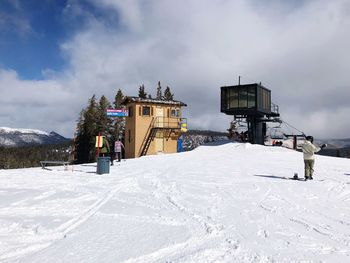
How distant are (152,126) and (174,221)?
99.5 ft

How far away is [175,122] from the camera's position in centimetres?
3928

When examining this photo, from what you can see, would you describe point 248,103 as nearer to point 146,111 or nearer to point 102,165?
point 146,111

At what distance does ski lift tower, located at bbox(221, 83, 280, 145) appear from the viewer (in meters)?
36.5

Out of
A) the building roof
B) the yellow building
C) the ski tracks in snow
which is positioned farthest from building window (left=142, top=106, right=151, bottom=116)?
the ski tracks in snow

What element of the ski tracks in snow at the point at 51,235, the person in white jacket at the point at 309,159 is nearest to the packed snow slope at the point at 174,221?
the ski tracks in snow at the point at 51,235

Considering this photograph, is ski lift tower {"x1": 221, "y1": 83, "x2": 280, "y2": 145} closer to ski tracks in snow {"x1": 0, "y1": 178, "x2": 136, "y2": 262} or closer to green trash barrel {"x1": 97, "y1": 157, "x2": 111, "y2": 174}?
green trash barrel {"x1": 97, "y1": 157, "x2": 111, "y2": 174}

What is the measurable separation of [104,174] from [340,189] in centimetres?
1071

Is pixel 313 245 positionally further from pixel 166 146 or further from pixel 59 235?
pixel 166 146

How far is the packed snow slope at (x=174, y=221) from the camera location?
220 inches

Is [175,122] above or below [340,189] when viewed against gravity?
above

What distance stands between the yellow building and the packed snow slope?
2342cm

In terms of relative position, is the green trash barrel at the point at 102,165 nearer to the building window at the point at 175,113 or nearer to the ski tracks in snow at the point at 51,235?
the ski tracks in snow at the point at 51,235

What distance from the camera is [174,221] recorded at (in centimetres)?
768

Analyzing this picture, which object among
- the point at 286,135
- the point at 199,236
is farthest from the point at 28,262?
the point at 286,135
